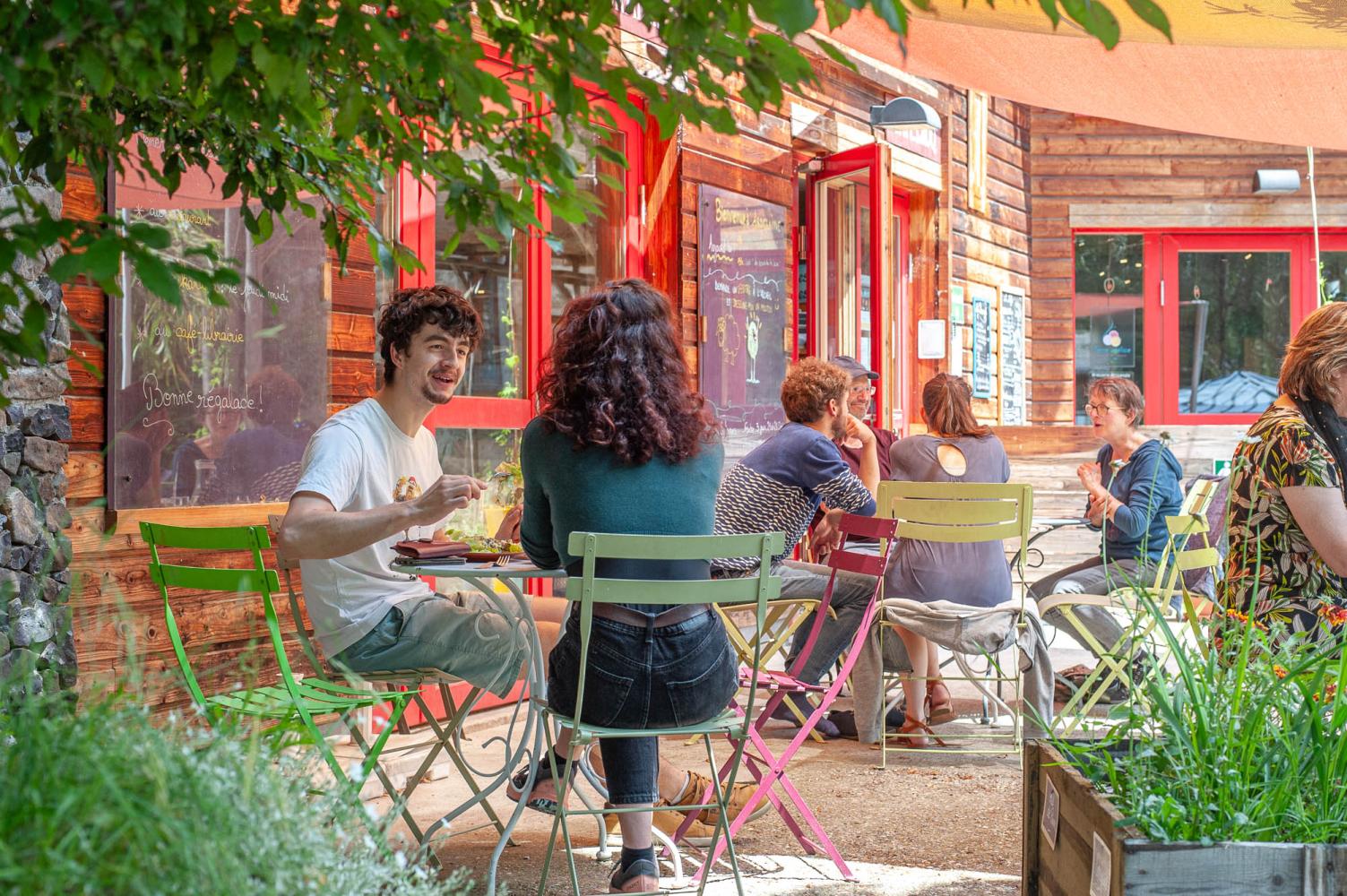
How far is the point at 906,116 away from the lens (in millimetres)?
7668

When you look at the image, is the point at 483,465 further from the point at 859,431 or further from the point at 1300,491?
the point at 1300,491

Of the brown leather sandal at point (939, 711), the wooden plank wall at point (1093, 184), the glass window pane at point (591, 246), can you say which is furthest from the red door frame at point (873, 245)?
the brown leather sandal at point (939, 711)

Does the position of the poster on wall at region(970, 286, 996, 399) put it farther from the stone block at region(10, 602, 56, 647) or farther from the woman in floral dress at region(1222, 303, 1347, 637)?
the stone block at region(10, 602, 56, 647)

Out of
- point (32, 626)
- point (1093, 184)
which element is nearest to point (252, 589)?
point (32, 626)

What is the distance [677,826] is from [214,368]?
77.9 inches

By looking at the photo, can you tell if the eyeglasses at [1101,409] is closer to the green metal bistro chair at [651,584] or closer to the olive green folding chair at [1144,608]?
the olive green folding chair at [1144,608]

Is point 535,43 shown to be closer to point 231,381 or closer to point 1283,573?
point 1283,573

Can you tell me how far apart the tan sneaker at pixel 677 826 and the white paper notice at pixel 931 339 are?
5.89 metres

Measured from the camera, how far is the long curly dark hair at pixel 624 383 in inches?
110

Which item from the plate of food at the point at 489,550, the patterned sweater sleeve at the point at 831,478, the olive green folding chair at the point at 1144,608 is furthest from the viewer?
the patterned sweater sleeve at the point at 831,478

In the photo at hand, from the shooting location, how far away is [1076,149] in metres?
10.8

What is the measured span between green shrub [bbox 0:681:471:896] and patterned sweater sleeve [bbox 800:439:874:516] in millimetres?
3053

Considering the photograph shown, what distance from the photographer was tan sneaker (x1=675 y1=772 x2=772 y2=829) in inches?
136

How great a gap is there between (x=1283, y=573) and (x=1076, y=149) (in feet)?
27.6
